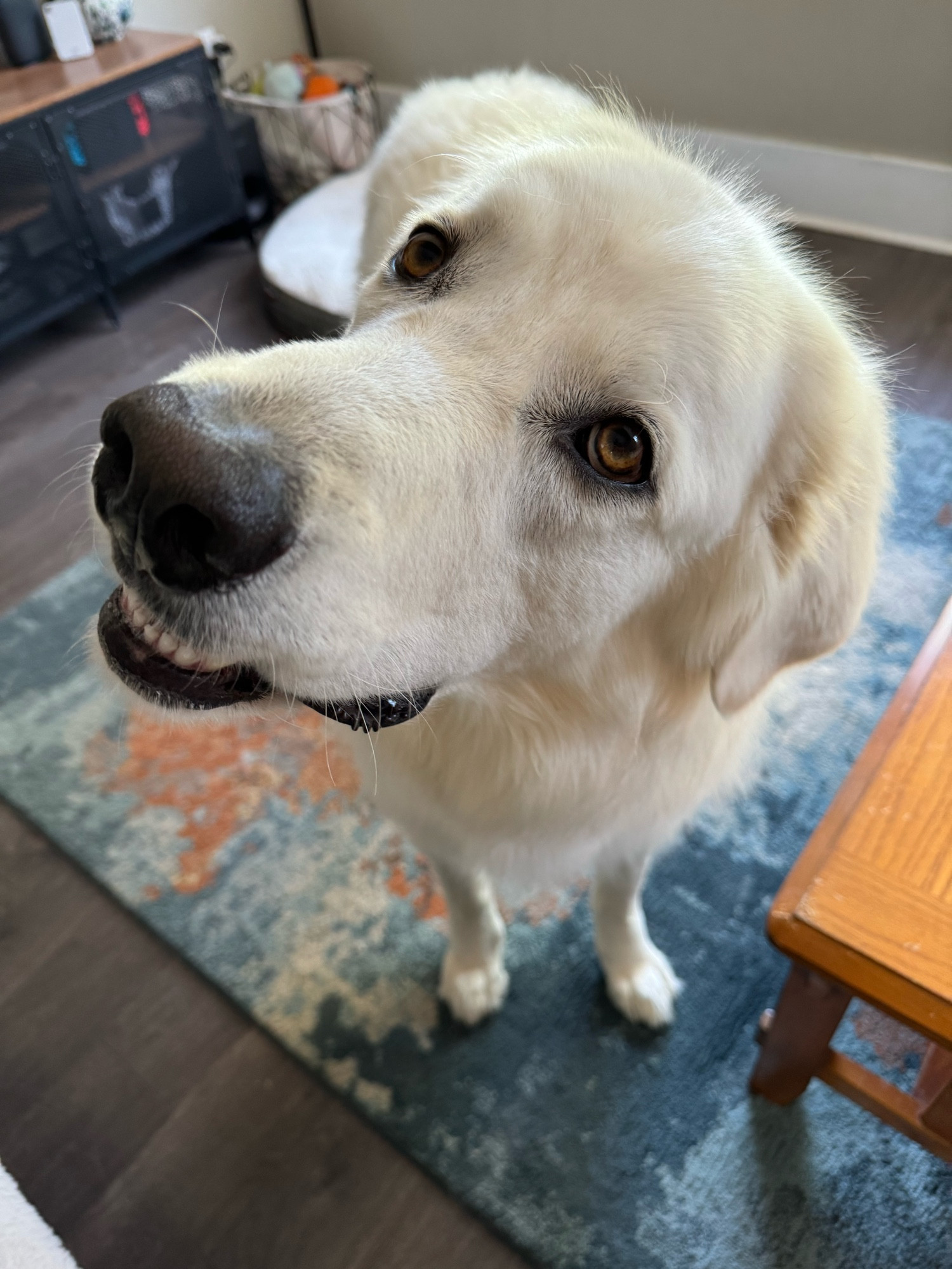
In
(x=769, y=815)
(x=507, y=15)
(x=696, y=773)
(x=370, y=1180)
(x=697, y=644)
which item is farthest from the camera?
(x=507, y=15)

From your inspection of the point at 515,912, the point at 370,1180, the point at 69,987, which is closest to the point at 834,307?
the point at 515,912

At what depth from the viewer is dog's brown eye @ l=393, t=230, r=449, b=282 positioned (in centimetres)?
98

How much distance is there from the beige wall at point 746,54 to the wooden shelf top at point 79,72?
0.94m

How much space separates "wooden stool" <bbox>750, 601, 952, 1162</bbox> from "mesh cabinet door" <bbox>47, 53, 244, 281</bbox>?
3309mm

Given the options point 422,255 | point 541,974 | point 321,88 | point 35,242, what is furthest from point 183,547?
point 321,88

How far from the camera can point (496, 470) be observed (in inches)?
32.9

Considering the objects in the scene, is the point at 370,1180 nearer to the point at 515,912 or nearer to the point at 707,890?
the point at 515,912

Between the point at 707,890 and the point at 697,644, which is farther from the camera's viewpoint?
the point at 707,890

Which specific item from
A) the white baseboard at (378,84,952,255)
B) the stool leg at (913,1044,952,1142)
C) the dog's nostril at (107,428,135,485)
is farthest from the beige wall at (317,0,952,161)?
the dog's nostril at (107,428,135,485)

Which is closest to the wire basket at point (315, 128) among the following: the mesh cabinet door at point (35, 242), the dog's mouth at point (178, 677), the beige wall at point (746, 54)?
the beige wall at point (746, 54)

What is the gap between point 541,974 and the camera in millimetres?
1654

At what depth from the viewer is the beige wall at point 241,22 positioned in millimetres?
3645

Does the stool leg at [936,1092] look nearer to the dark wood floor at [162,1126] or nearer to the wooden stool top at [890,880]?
the wooden stool top at [890,880]

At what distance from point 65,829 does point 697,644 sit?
62.0 inches
